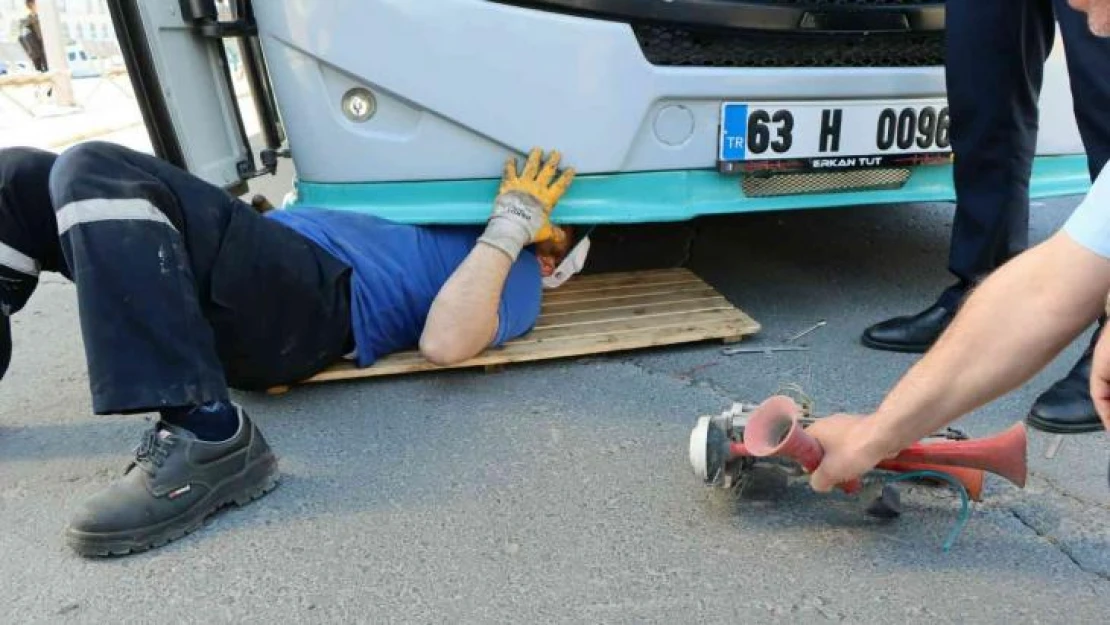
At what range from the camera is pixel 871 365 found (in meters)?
2.28

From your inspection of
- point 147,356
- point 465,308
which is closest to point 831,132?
point 465,308

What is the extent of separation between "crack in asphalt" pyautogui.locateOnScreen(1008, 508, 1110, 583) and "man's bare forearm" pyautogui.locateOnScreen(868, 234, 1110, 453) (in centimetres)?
46

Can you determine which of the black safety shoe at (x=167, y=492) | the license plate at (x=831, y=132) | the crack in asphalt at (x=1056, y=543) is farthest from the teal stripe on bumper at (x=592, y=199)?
the crack in asphalt at (x=1056, y=543)

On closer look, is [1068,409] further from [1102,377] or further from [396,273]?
[396,273]

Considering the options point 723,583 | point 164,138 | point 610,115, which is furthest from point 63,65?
point 723,583

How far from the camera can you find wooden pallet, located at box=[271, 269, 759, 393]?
2.24m

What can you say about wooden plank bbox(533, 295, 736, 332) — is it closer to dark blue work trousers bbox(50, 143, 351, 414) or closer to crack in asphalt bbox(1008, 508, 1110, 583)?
dark blue work trousers bbox(50, 143, 351, 414)

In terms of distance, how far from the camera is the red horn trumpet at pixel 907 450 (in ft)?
4.47

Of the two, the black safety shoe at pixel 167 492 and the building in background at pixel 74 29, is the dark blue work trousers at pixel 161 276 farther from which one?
the building in background at pixel 74 29

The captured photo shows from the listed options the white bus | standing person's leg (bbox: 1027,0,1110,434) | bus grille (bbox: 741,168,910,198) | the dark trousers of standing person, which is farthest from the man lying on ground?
standing person's leg (bbox: 1027,0,1110,434)

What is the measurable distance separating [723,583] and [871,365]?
1052 mm

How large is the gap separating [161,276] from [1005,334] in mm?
1335

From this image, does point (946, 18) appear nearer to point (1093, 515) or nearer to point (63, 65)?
point (1093, 515)

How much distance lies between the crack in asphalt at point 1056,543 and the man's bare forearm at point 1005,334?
0.46 m
